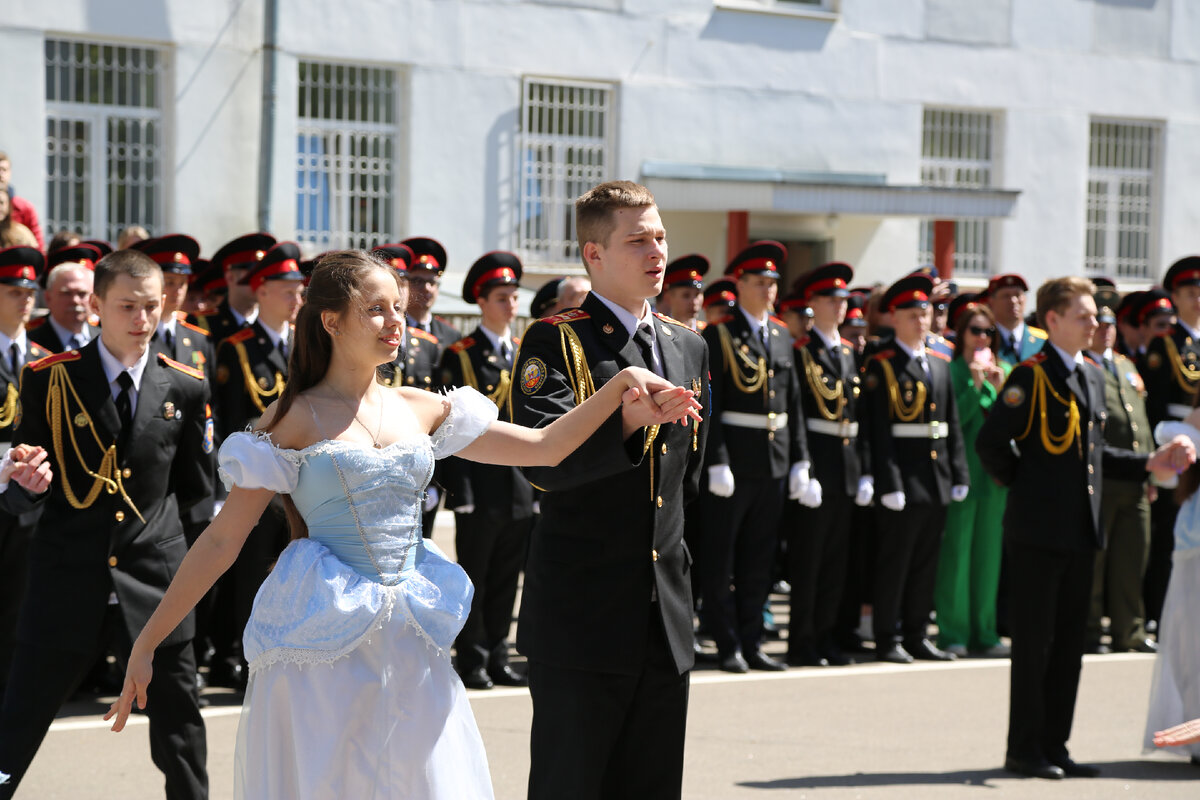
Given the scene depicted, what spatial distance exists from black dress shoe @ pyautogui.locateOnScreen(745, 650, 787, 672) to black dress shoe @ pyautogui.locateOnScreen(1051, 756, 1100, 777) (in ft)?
7.87

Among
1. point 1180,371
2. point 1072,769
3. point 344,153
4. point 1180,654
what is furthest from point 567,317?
point 344,153

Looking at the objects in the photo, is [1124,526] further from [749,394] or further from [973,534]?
[749,394]

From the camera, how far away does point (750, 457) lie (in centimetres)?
909

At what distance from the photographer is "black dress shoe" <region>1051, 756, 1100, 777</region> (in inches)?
267

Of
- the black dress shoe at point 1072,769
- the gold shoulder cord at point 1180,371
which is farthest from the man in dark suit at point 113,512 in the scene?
the gold shoulder cord at point 1180,371

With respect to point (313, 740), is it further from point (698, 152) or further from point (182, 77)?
point (698, 152)

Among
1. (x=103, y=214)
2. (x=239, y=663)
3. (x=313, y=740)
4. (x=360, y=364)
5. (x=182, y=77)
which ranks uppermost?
(x=182, y=77)

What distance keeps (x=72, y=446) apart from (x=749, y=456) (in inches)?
175

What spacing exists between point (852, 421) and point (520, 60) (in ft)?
25.8

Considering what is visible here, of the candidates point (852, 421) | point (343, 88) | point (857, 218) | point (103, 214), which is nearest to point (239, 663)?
point (852, 421)

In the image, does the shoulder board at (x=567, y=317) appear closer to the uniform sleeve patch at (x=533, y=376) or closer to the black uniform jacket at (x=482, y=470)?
the uniform sleeve patch at (x=533, y=376)

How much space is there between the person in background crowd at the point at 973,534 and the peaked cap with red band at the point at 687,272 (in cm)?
168

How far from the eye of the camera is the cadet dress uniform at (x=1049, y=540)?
671cm

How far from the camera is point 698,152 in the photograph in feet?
56.5
